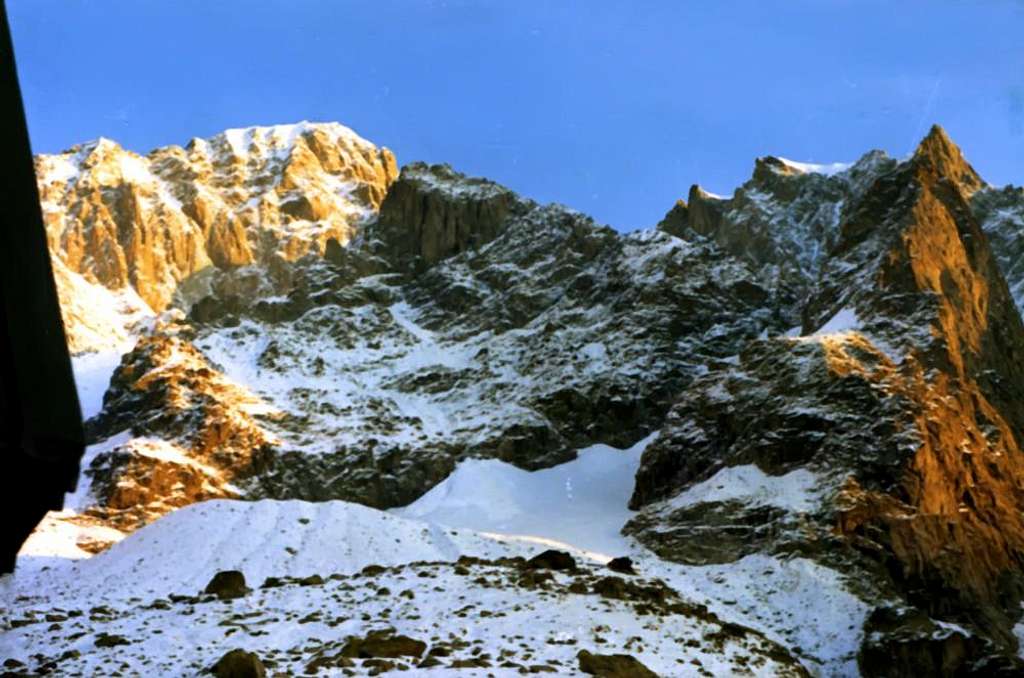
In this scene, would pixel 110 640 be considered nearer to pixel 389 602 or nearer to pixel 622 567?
pixel 389 602

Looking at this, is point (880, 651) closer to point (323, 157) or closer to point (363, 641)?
point (363, 641)

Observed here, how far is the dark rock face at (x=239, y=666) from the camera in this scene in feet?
60.5

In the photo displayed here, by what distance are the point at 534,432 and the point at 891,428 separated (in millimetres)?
33138

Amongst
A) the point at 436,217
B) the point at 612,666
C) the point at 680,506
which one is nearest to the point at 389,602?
the point at 612,666

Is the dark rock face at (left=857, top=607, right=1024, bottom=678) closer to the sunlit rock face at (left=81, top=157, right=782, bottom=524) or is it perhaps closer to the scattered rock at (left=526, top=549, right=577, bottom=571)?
the scattered rock at (left=526, top=549, right=577, bottom=571)

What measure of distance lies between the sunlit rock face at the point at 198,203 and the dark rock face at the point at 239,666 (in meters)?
125

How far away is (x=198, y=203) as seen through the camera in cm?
16225

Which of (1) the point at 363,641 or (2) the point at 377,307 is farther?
(2) the point at 377,307

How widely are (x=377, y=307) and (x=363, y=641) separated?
99846mm

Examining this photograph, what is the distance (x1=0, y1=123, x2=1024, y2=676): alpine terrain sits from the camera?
2702 cm

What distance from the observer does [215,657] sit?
818 inches

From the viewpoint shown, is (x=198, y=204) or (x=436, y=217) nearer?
(x=436, y=217)

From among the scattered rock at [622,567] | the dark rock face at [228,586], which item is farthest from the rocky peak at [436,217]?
the dark rock face at [228,586]

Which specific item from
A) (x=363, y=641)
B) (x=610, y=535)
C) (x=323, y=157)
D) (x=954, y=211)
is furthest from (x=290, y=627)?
(x=323, y=157)
